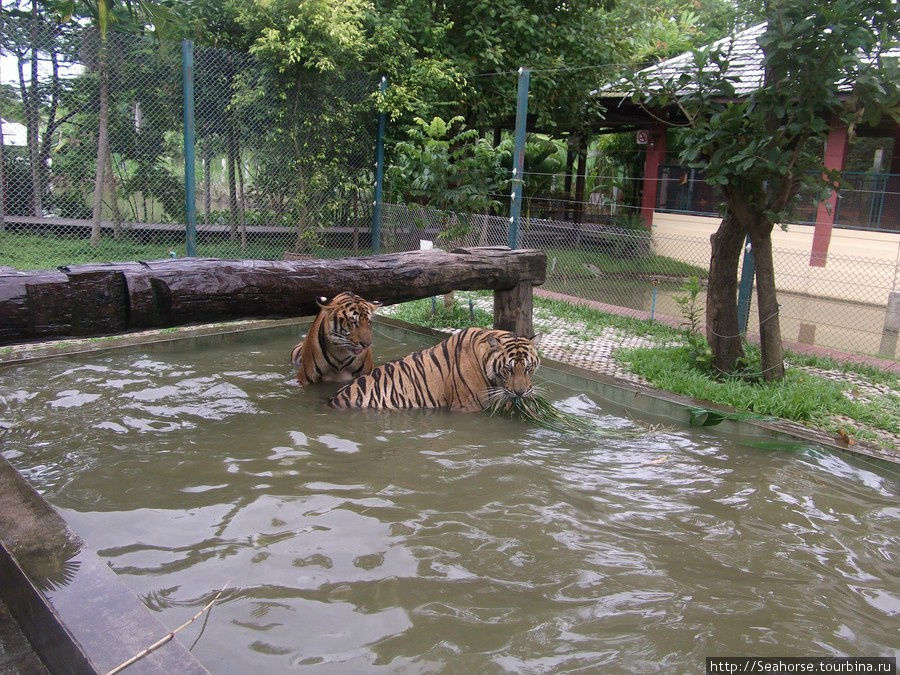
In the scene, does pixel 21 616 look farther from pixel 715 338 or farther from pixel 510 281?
pixel 715 338

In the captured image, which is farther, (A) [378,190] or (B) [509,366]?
(A) [378,190]

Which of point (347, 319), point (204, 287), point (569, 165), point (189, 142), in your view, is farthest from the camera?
point (569, 165)

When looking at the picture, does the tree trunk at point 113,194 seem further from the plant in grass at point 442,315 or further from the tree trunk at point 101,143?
the plant in grass at point 442,315

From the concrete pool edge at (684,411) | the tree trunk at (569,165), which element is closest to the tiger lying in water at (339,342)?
the concrete pool edge at (684,411)

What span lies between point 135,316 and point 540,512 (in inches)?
101

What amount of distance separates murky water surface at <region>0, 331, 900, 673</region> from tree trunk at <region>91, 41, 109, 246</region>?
3750mm

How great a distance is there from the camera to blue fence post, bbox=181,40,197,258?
7832 millimetres

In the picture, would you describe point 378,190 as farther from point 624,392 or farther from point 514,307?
point 624,392

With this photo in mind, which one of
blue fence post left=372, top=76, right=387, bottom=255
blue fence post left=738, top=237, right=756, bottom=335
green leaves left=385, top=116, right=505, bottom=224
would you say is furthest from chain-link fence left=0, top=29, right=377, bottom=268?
blue fence post left=738, top=237, right=756, bottom=335

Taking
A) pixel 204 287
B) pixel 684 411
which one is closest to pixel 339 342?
pixel 204 287

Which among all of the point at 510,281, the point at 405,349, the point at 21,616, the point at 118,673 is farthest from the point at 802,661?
the point at 405,349

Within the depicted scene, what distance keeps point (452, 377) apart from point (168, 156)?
542 centimetres

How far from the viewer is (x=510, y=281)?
20.2 ft

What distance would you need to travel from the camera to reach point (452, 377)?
5.12 meters
